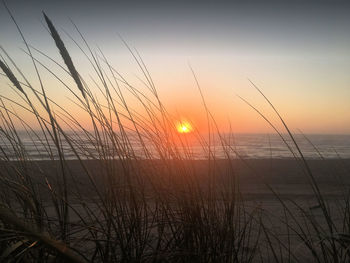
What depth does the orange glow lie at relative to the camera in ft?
5.23

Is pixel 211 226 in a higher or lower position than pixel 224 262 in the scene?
higher

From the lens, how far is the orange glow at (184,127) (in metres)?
1.59

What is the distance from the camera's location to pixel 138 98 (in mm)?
1549

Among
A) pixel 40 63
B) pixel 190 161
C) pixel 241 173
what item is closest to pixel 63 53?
pixel 40 63

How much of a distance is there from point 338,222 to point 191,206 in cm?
323

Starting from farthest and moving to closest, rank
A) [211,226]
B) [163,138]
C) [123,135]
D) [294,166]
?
[294,166]
[163,138]
[123,135]
[211,226]

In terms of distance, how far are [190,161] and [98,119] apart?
456mm

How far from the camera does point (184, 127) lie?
1.65 m

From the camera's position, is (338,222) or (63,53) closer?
(63,53)

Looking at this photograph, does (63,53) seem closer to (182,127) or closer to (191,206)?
(191,206)

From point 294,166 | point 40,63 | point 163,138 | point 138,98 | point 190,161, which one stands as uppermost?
point 40,63

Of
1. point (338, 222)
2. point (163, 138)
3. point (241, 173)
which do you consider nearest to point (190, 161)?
point (163, 138)

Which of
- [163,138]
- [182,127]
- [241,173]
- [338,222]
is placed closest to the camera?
[163,138]

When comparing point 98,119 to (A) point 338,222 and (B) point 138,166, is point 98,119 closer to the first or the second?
(B) point 138,166
